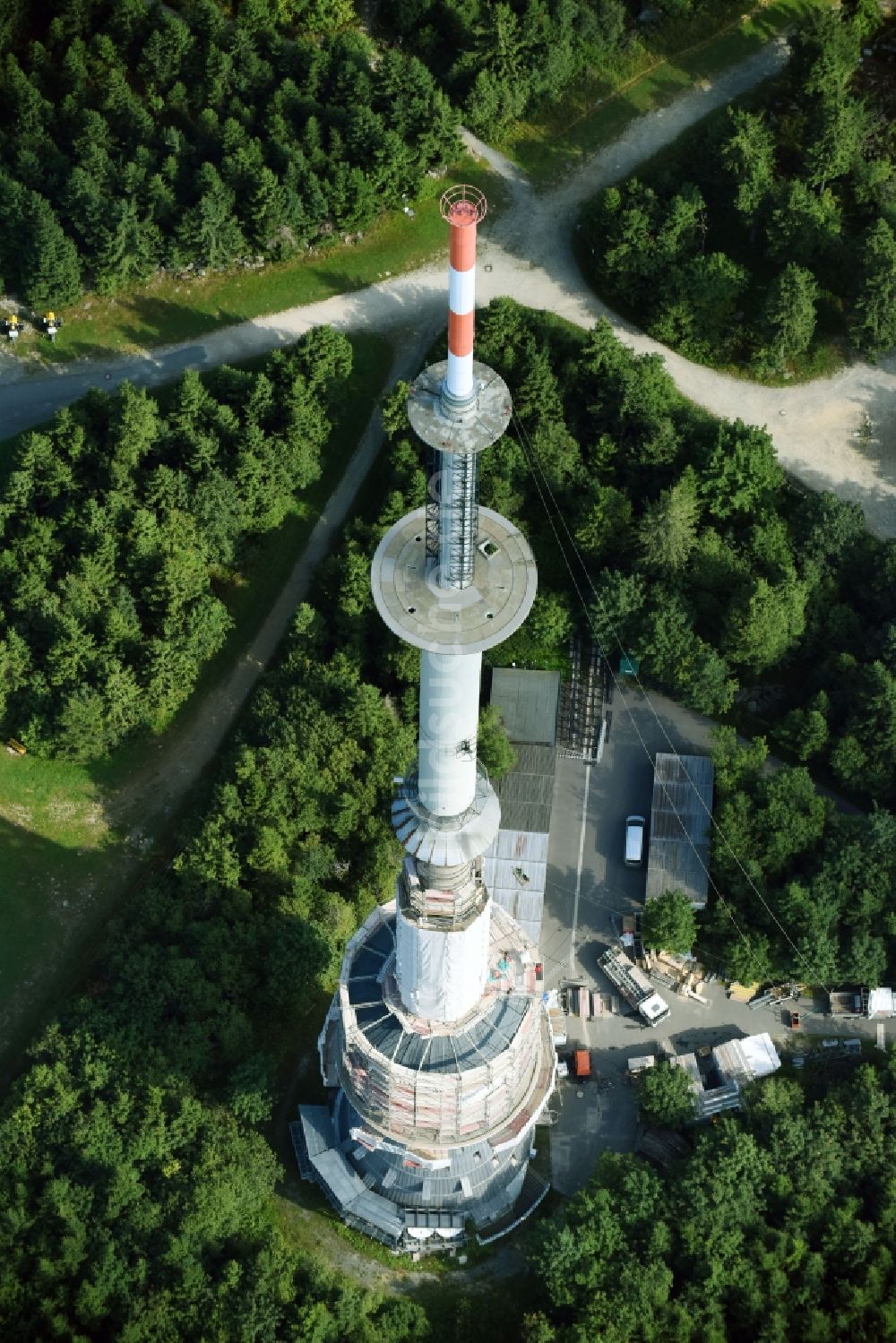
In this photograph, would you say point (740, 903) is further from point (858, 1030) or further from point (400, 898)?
point (400, 898)

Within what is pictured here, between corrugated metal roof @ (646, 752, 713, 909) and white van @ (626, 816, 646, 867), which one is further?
white van @ (626, 816, 646, 867)

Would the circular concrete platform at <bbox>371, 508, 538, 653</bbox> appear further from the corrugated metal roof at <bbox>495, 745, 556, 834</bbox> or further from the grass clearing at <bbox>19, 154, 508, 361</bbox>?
the grass clearing at <bbox>19, 154, 508, 361</bbox>

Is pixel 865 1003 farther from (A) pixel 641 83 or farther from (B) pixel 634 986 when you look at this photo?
(A) pixel 641 83

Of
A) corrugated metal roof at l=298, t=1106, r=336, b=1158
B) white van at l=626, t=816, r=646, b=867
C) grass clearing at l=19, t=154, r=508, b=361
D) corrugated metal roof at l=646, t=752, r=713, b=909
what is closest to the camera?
corrugated metal roof at l=298, t=1106, r=336, b=1158

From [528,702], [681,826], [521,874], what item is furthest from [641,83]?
[521,874]

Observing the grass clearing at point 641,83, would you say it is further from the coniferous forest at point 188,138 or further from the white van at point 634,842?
the white van at point 634,842

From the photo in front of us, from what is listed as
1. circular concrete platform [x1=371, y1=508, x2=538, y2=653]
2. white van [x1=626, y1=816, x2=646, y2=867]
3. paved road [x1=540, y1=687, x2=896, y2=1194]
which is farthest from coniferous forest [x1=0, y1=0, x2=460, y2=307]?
circular concrete platform [x1=371, y1=508, x2=538, y2=653]
